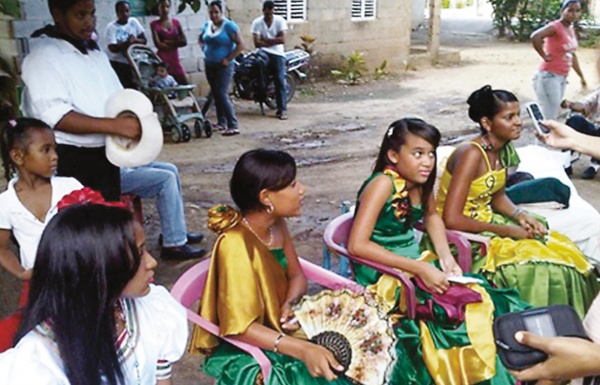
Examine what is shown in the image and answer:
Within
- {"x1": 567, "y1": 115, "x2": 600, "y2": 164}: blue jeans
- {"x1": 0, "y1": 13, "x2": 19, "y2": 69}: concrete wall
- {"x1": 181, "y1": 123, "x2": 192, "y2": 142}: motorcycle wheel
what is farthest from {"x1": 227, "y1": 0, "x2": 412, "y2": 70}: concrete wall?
{"x1": 567, "y1": 115, "x2": 600, "y2": 164}: blue jeans

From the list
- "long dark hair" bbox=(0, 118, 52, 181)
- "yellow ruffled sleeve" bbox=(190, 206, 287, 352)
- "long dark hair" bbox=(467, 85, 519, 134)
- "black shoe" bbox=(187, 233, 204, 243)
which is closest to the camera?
"yellow ruffled sleeve" bbox=(190, 206, 287, 352)

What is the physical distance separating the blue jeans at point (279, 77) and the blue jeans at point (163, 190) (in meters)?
5.25

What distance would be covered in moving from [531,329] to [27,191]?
215cm

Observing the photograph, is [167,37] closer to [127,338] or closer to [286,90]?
[286,90]

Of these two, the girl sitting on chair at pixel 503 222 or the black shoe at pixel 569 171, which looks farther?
the black shoe at pixel 569 171

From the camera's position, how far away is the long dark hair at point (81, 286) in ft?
5.13

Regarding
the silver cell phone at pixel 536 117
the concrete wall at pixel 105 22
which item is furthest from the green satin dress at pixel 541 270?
the concrete wall at pixel 105 22

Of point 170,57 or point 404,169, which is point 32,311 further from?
point 170,57

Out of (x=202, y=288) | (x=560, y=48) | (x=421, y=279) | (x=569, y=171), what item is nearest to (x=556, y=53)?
(x=560, y=48)

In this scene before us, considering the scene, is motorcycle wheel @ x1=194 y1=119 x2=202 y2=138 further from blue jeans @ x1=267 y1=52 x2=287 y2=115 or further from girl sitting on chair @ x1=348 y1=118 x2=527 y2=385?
girl sitting on chair @ x1=348 y1=118 x2=527 y2=385

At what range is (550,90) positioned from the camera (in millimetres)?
6766

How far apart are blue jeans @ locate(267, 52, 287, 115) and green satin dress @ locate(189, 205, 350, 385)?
7042mm

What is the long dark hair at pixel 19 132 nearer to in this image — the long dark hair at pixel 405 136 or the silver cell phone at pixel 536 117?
the long dark hair at pixel 405 136

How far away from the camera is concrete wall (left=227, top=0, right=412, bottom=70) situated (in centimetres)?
1099
